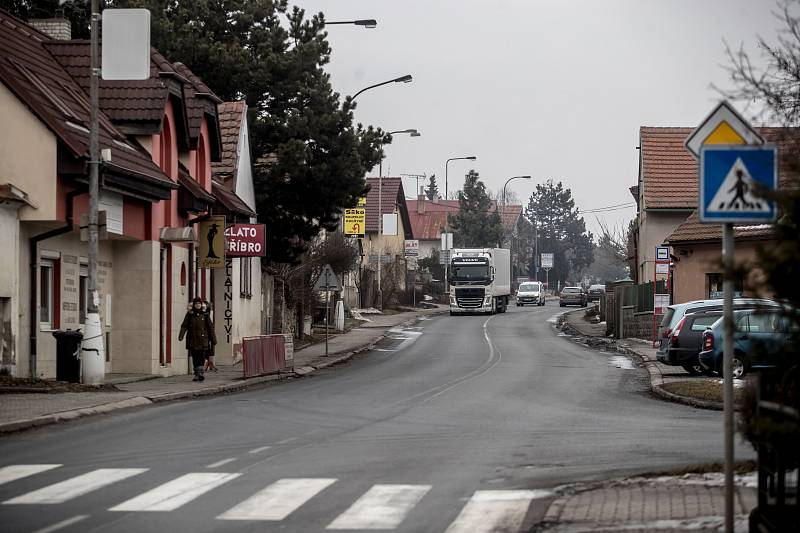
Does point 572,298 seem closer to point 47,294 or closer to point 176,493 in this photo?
point 47,294

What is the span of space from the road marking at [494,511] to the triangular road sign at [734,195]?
2753 millimetres

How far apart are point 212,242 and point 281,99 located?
10.3 meters

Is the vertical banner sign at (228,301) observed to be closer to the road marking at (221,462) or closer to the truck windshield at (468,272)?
the road marking at (221,462)

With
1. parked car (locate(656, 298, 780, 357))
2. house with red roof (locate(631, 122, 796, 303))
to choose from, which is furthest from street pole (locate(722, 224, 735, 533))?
house with red roof (locate(631, 122, 796, 303))

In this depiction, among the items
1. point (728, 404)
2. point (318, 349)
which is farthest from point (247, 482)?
point (318, 349)

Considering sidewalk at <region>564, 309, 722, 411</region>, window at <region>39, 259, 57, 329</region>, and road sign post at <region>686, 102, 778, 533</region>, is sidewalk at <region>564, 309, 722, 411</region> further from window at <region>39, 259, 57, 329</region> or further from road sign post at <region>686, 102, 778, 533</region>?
road sign post at <region>686, 102, 778, 533</region>

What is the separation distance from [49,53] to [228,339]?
9655mm

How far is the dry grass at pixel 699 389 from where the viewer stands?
75.0 feet

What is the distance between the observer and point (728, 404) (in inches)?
338

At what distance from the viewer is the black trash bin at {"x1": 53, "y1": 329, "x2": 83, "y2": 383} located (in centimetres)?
2388

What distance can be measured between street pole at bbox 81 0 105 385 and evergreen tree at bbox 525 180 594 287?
138 meters

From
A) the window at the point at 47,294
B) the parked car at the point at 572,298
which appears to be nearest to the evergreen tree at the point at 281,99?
the window at the point at 47,294

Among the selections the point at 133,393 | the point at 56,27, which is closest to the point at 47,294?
the point at 133,393

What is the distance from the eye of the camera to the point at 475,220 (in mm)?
115188
